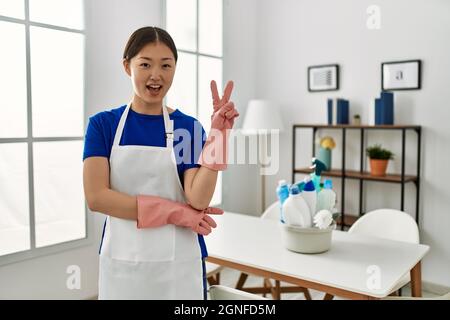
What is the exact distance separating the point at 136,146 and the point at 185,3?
2644 mm

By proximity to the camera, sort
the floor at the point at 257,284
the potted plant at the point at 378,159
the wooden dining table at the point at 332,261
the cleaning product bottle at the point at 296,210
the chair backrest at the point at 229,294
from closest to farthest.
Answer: the chair backrest at the point at 229,294
the wooden dining table at the point at 332,261
the cleaning product bottle at the point at 296,210
the floor at the point at 257,284
the potted plant at the point at 378,159

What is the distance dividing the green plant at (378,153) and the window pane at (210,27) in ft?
5.18

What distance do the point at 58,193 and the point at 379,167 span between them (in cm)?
234

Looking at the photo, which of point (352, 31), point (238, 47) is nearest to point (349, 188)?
point (352, 31)

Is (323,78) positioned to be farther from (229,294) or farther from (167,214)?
(167,214)

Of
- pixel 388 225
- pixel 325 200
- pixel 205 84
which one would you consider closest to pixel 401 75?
pixel 388 225

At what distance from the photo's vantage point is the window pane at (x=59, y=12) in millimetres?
2457

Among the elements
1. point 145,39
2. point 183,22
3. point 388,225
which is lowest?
point 388,225

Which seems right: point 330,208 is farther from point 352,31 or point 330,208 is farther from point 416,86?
point 352,31

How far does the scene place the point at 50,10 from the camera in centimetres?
252

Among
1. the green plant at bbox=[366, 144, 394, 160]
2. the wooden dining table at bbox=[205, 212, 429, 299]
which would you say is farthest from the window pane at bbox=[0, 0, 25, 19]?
the green plant at bbox=[366, 144, 394, 160]

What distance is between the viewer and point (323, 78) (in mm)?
3715

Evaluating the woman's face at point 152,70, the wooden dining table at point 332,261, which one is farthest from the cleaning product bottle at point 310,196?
the woman's face at point 152,70

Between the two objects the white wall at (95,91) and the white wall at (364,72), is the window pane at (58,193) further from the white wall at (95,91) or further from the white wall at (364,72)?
the white wall at (364,72)
